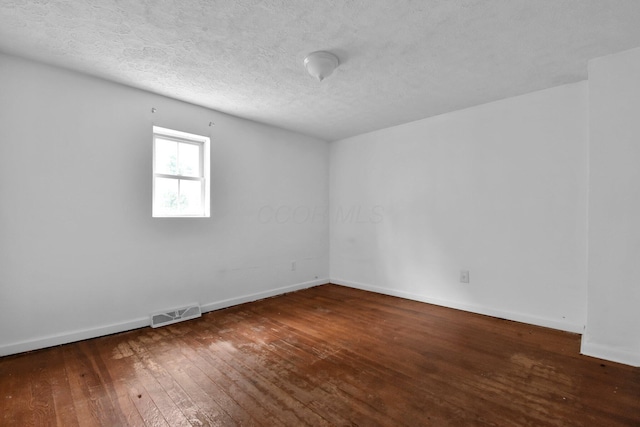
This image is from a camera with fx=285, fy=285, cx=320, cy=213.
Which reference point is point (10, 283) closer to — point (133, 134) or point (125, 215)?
point (125, 215)

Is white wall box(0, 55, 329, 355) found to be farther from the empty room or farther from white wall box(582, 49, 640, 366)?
white wall box(582, 49, 640, 366)

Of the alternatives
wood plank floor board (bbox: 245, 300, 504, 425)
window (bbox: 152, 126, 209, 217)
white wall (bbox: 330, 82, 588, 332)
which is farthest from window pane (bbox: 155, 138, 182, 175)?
white wall (bbox: 330, 82, 588, 332)

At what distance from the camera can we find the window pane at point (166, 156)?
10.9 ft

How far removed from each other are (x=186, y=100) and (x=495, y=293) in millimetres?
4278

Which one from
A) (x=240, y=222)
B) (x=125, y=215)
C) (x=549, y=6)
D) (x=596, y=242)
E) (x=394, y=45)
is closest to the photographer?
(x=549, y=6)

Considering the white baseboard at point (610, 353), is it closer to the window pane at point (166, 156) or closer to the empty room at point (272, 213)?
the empty room at point (272, 213)

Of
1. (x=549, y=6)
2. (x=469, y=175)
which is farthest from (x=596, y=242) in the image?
(x=549, y=6)

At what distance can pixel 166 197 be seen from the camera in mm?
3383

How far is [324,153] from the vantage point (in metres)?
5.16

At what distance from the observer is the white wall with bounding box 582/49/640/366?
2.32 metres

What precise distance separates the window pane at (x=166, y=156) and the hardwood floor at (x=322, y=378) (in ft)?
5.86

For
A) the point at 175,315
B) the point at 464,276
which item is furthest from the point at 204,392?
the point at 464,276

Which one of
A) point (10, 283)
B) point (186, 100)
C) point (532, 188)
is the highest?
point (186, 100)

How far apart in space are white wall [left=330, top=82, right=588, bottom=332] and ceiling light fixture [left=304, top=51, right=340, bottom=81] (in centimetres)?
206
